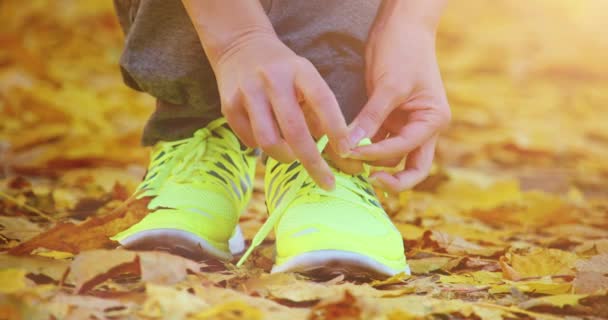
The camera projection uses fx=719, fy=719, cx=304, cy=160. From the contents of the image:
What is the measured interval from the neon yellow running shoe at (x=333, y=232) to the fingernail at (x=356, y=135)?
5 cm

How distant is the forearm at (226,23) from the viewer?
916mm

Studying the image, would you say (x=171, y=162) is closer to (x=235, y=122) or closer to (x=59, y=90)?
(x=235, y=122)

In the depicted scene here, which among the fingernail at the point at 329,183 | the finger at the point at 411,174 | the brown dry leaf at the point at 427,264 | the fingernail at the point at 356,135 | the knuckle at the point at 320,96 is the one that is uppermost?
the knuckle at the point at 320,96

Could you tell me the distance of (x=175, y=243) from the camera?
3.28ft

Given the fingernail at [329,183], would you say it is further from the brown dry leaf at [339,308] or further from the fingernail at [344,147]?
the brown dry leaf at [339,308]

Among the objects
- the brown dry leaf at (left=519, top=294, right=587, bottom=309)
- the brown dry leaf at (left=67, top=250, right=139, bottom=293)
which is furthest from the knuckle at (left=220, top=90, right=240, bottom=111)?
the brown dry leaf at (left=519, top=294, right=587, bottom=309)

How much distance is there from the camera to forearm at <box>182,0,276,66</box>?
916 millimetres

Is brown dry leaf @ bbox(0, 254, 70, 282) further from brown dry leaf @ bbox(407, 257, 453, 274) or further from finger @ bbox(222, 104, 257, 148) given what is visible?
brown dry leaf @ bbox(407, 257, 453, 274)

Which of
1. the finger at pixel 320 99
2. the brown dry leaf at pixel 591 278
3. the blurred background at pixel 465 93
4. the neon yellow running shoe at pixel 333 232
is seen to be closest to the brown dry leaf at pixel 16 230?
the neon yellow running shoe at pixel 333 232

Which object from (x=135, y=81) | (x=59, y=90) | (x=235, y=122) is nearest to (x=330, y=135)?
(x=235, y=122)

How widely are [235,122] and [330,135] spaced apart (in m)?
0.12

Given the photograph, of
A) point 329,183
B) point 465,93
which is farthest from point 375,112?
point 465,93

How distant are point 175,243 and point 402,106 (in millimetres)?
378

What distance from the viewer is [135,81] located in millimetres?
1256
